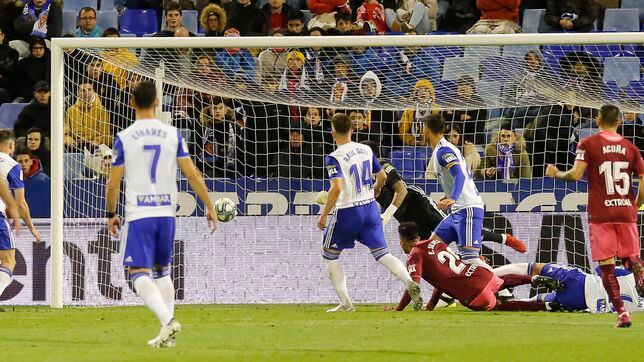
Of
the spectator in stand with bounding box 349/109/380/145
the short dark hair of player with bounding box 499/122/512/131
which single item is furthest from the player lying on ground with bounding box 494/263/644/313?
the spectator in stand with bounding box 349/109/380/145

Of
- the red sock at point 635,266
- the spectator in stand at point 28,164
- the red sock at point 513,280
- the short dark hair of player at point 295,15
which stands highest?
the short dark hair of player at point 295,15

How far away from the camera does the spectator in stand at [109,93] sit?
1691cm

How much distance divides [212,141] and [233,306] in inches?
89.7

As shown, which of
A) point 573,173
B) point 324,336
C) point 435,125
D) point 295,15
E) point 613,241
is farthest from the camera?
point 295,15

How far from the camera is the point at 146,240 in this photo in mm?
10062

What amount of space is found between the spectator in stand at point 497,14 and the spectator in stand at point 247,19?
3.23 m

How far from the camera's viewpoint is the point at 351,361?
9062mm

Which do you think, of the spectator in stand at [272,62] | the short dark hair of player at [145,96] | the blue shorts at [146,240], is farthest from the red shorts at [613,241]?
the spectator in stand at [272,62]

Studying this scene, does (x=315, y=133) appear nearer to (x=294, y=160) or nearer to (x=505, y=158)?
(x=294, y=160)

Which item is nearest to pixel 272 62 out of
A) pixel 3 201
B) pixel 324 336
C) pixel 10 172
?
pixel 10 172

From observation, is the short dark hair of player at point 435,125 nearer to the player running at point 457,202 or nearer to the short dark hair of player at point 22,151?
the player running at point 457,202

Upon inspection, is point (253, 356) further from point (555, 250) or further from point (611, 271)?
point (555, 250)

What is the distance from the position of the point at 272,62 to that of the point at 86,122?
2.53 metres

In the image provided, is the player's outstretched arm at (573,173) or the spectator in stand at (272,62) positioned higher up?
the spectator in stand at (272,62)
